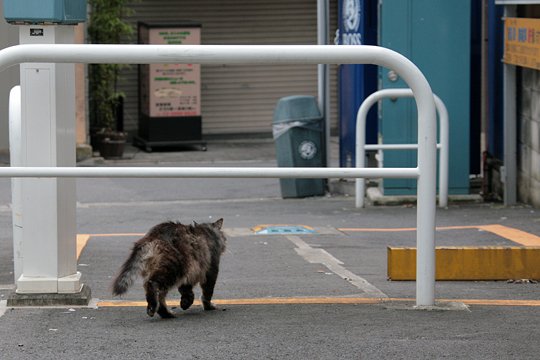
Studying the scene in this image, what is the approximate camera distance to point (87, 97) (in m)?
18.9

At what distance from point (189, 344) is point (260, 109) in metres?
→ 17.1

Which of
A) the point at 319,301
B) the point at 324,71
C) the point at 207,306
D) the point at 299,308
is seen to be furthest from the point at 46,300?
the point at 324,71

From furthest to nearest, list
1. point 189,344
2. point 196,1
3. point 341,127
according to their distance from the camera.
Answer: point 196,1
point 341,127
point 189,344

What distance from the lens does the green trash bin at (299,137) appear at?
1373 centimetres

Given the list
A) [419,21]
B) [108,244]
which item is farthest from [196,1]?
[108,244]

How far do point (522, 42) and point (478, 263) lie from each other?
493 centimetres

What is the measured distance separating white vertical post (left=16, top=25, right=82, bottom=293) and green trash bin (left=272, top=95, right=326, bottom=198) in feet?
25.8

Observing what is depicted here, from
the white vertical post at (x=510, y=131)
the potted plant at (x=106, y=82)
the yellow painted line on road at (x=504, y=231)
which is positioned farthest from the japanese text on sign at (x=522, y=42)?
the potted plant at (x=106, y=82)

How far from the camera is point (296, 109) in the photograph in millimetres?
13867

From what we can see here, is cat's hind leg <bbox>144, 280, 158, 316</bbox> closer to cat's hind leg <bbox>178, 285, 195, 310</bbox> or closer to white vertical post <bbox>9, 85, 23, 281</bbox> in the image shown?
cat's hind leg <bbox>178, 285, 195, 310</bbox>

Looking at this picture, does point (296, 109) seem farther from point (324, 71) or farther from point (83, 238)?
point (83, 238)

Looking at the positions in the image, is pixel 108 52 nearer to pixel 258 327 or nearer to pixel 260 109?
pixel 258 327

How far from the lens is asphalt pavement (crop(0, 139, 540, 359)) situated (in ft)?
16.2

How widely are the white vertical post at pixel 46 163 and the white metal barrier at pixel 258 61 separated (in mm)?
396
